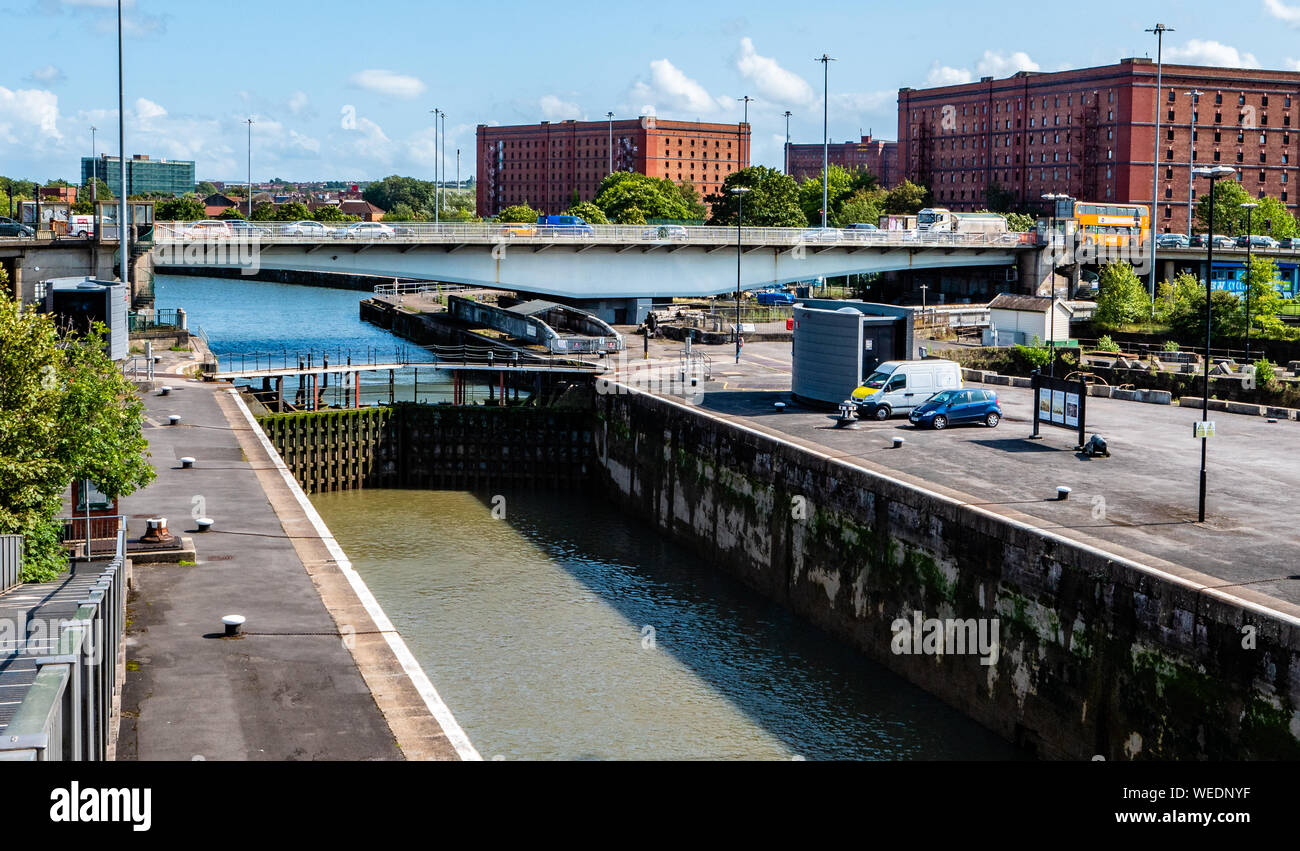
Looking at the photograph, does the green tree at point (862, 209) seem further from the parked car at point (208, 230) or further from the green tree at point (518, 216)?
the parked car at point (208, 230)

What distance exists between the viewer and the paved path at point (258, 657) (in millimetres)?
16141

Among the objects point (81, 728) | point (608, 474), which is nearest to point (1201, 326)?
point (608, 474)

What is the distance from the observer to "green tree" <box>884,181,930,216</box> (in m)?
144

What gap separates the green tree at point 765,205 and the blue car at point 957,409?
85.4m

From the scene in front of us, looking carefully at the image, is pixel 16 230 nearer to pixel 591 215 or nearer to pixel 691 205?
pixel 591 215

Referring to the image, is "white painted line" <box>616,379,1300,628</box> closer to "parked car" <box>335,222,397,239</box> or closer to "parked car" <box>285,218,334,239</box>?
"parked car" <box>335,222,397,239</box>

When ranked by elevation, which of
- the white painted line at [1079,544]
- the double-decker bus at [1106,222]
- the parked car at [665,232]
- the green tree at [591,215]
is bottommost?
the white painted line at [1079,544]

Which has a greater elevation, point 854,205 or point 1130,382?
point 854,205

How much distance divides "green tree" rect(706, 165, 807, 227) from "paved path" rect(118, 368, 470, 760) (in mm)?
96402

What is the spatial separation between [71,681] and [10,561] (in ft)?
39.1

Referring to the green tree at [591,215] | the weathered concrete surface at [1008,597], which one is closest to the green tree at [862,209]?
the green tree at [591,215]

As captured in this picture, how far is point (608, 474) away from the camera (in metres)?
48.0
